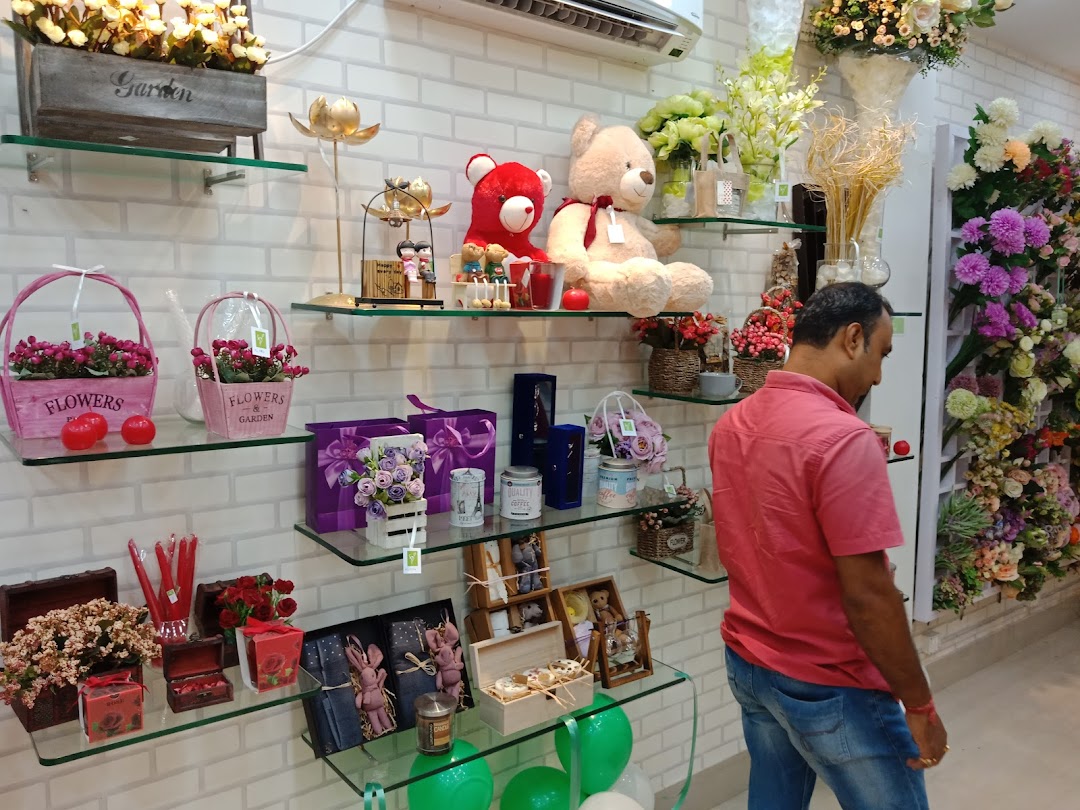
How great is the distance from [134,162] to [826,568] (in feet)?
5.63

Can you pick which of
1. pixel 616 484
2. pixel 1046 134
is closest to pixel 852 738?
pixel 616 484

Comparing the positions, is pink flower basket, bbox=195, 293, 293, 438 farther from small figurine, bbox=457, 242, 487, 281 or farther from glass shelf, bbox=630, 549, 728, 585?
glass shelf, bbox=630, 549, 728, 585

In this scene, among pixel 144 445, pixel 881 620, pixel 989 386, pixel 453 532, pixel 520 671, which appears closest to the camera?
pixel 144 445

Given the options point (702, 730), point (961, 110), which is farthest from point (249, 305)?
point (961, 110)

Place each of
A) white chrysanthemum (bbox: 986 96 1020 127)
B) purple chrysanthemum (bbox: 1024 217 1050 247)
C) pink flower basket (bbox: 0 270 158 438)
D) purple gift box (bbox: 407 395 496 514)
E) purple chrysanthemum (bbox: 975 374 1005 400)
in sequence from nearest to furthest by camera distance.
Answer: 1. pink flower basket (bbox: 0 270 158 438)
2. purple gift box (bbox: 407 395 496 514)
3. white chrysanthemum (bbox: 986 96 1020 127)
4. purple chrysanthemum (bbox: 1024 217 1050 247)
5. purple chrysanthemum (bbox: 975 374 1005 400)

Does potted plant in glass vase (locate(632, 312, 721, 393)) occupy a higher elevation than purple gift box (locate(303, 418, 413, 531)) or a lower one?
higher

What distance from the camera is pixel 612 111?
2.63 metres

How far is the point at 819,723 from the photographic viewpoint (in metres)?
1.91

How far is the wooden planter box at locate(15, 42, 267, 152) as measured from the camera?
4.90 feet

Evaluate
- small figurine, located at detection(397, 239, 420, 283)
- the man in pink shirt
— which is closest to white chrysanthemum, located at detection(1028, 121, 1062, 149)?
the man in pink shirt

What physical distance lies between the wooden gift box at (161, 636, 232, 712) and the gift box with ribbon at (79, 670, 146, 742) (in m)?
0.10

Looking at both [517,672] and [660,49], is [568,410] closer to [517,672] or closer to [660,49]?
[517,672]

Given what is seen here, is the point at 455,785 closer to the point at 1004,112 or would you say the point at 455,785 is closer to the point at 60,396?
the point at 60,396

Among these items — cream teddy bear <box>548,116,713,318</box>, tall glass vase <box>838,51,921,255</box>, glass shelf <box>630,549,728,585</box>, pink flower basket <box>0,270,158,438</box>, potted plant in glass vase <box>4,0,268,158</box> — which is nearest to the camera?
potted plant in glass vase <box>4,0,268,158</box>
